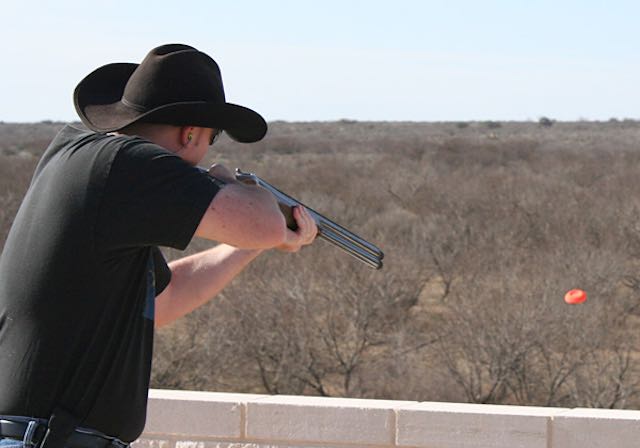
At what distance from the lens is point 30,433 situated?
6.95 ft

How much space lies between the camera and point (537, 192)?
20.8m

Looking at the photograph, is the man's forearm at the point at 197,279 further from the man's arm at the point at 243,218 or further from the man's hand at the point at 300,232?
the man's arm at the point at 243,218

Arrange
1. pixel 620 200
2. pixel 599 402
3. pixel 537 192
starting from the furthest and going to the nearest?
pixel 537 192 → pixel 620 200 → pixel 599 402

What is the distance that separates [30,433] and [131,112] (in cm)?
60

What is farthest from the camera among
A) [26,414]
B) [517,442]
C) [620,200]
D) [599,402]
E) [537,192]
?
[537,192]

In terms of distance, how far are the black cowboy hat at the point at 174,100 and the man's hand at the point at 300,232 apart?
0.66 ft

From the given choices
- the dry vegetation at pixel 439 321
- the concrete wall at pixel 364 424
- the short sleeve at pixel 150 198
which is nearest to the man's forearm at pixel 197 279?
the short sleeve at pixel 150 198

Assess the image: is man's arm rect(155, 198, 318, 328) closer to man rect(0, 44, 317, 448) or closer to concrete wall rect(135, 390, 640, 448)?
man rect(0, 44, 317, 448)

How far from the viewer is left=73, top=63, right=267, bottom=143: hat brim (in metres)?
2.20

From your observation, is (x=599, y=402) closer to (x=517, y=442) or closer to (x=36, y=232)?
(x=517, y=442)

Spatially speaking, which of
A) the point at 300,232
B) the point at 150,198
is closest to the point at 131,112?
the point at 150,198

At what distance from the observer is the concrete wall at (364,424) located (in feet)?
14.0

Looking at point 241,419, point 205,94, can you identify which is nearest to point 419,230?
point 241,419

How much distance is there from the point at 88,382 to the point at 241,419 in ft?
7.75
